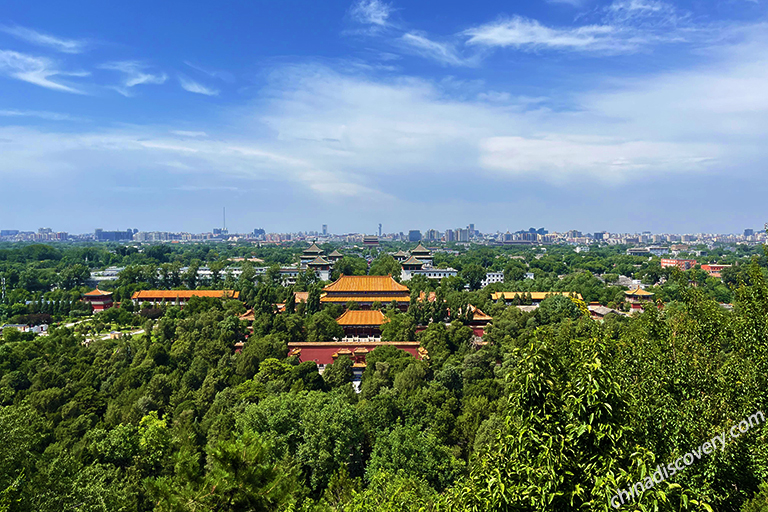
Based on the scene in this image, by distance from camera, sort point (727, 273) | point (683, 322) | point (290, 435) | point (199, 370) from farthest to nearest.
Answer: point (727, 273)
point (199, 370)
point (290, 435)
point (683, 322)

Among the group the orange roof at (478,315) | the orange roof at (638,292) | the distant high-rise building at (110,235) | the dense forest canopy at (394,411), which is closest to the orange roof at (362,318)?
the dense forest canopy at (394,411)

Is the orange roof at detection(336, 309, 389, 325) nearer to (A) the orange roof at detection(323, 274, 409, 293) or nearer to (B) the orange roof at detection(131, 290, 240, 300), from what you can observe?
(A) the orange roof at detection(323, 274, 409, 293)

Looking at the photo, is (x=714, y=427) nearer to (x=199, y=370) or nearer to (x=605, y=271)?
(x=199, y=370)

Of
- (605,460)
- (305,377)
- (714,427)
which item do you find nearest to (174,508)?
(605,460)

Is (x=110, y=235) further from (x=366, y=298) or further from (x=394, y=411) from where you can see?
(x=394, y=411)

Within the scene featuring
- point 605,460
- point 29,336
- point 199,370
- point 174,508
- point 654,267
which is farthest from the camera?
point 654,267

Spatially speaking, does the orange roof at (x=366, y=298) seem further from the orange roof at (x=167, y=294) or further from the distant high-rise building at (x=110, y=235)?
the distant high-rise building at (x=110, y=235)
